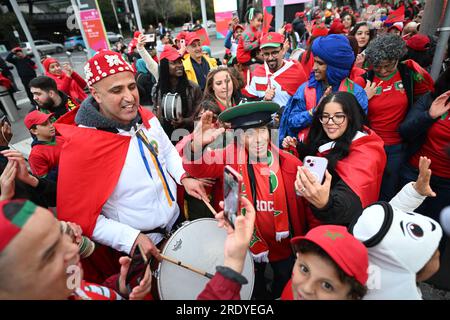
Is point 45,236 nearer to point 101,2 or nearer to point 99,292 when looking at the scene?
point 99,292

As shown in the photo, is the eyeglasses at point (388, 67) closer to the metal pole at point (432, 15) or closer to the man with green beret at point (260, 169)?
the man with green beret at point (260, 169)

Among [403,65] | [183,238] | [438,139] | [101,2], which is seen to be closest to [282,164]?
[183,238]

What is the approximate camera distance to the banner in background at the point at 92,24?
23.7 ft

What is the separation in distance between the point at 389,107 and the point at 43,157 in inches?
155

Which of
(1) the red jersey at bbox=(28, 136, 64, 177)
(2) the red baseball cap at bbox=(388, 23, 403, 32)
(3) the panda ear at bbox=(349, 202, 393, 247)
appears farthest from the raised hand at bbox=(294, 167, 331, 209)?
(2) the red baseball cap at bbox=(388, 23, 403, 32)

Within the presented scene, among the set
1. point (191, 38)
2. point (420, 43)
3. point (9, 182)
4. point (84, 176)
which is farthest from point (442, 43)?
point (9, 182)

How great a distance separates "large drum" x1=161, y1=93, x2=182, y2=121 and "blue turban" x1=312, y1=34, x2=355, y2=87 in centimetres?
178

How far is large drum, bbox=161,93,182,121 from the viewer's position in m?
3.25

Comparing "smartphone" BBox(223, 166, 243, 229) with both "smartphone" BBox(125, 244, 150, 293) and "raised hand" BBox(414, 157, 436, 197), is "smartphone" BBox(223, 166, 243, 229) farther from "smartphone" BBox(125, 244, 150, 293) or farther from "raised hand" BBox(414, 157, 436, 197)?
"raised hand" BBox(414, 157, 436, 197)

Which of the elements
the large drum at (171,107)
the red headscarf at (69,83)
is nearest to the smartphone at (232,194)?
the large drum at (171,107)

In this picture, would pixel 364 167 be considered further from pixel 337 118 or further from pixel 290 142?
pixel 290 142

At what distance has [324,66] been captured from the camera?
287 cm

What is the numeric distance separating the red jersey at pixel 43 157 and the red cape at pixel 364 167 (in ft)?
9.52

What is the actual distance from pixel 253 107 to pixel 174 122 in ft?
6.00
